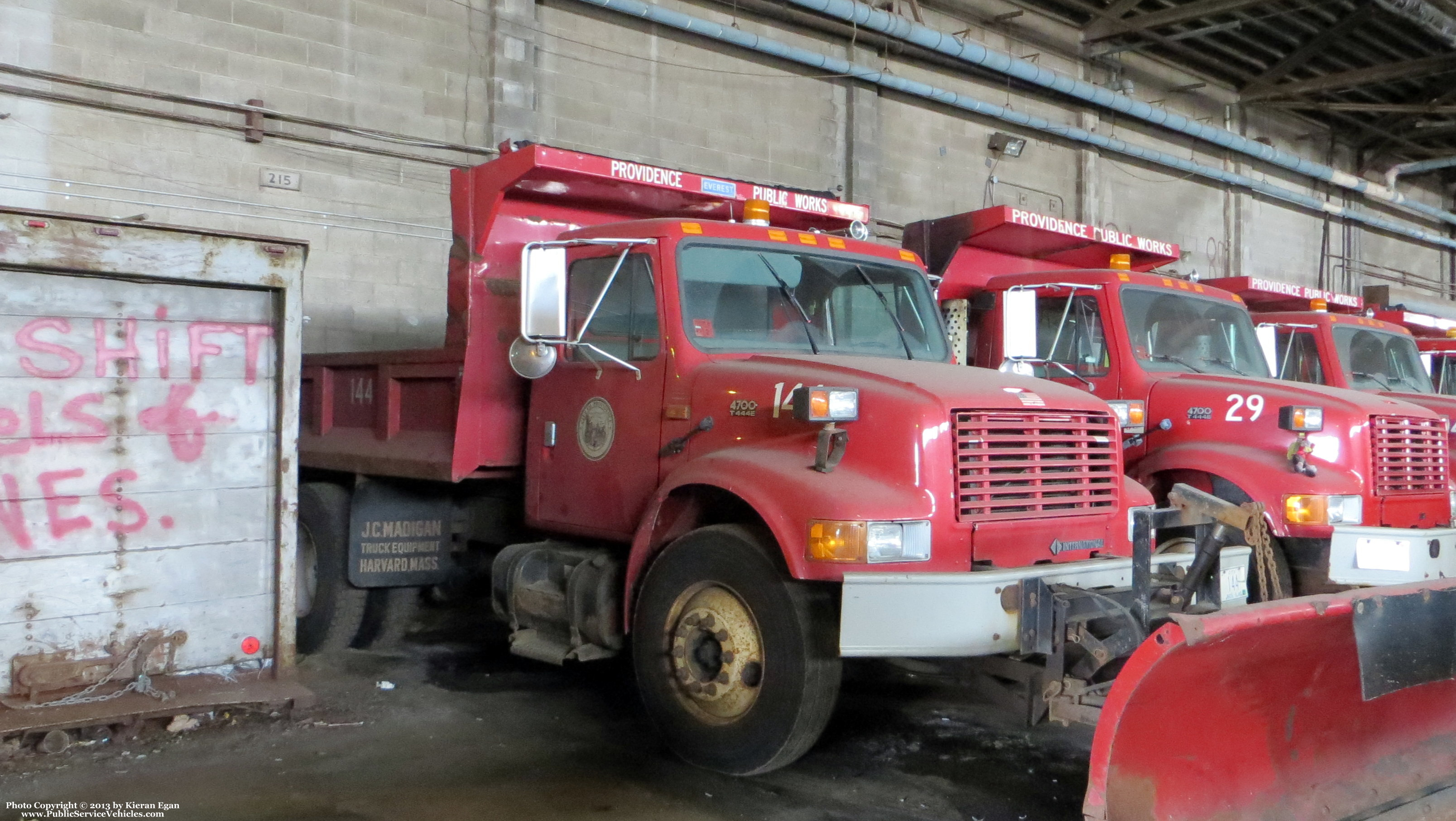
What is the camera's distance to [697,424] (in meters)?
4.91

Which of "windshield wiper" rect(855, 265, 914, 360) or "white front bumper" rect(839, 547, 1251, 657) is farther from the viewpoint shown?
"windshield wiper" rect(855, 265, 914, 360)

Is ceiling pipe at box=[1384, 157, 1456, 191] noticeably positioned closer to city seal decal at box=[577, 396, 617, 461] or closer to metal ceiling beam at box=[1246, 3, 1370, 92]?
metal ceiling beam at box=[1246, 3, 1370, 92]

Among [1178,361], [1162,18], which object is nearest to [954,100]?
[1162,18]

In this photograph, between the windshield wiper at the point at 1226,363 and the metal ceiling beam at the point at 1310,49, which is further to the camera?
the metal ceiling beam at the point at 1310,49

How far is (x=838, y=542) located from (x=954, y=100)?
37.6ft

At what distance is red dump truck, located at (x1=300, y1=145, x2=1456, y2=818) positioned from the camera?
3828 mm

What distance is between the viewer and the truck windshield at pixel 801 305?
16.9ft

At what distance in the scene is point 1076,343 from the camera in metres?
7.02

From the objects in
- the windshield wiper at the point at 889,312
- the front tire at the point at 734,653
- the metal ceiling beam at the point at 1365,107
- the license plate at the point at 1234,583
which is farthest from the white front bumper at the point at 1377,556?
the metal ceiling beam at the point at 1365,107

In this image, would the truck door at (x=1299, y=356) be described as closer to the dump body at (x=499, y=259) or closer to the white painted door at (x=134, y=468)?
the dump body at (x=499, y=259)

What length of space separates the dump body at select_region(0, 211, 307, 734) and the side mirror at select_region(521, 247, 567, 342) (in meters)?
1.05

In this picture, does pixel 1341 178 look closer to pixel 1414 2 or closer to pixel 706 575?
pixel 1414 2

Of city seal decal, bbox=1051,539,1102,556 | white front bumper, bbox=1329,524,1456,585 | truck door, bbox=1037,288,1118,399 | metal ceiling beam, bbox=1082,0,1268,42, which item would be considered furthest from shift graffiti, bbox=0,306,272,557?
metal ceiling beam, bbox=1082,0,1268,42

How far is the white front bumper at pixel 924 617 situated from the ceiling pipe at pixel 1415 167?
22.0m
